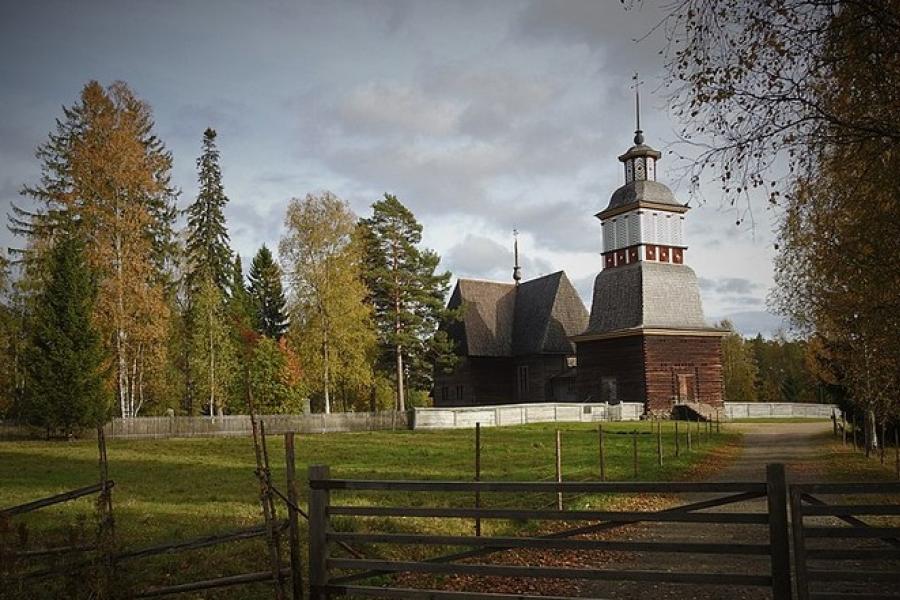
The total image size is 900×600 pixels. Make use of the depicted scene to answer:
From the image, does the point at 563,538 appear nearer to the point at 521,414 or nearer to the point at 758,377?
the point at 521,414

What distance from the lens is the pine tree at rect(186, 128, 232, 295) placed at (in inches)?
2216

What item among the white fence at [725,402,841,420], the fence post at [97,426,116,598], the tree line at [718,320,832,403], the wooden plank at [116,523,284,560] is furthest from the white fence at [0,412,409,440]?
the tree line at [718,320,832,403]

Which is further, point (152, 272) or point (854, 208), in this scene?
point (152, 272)

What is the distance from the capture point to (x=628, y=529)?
12273mm

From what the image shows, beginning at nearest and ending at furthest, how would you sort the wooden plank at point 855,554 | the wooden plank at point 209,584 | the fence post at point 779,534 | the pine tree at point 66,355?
the fence post at point 779,534, the wooden plank at point 855,554, the wooden plank at point 209,584, the pine tree at point 66,355

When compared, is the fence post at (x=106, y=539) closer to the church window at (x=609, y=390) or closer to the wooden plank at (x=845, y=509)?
the wooden plank at (x=845, y=509)

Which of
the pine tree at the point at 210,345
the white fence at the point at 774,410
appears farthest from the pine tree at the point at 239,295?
the white fence at the point at 774,410

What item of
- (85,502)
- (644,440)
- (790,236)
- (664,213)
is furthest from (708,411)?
(85,502)

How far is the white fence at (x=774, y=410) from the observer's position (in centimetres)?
5622

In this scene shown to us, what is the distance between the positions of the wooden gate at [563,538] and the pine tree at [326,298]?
34.3m

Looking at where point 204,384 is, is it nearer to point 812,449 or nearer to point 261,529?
point 812,449

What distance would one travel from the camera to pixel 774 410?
193 ft

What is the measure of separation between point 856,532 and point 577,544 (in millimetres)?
2370

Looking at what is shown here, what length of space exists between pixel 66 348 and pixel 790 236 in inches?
1241
